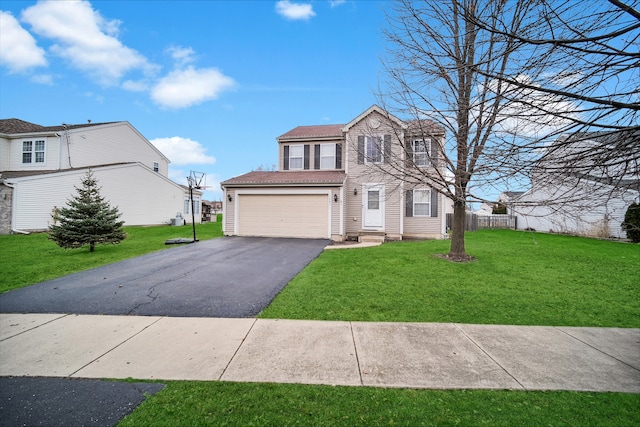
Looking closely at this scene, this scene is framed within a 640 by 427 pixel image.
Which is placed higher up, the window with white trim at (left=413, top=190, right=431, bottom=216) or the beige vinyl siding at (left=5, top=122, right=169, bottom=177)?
the beige vinyl siding at (left=5, top=122, right=169, bottom=177)

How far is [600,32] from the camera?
288cm

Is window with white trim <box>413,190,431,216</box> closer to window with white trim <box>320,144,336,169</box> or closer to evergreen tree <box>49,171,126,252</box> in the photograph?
window with white trim <box>320,144,336,169</box>

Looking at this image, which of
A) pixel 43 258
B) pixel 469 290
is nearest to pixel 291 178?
pixel 43 258

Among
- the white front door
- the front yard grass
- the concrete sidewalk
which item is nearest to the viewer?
the concrete sidewalk

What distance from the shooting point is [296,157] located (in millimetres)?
16797

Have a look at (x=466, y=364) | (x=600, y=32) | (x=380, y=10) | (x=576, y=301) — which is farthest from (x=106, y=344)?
(x=380, y=10)

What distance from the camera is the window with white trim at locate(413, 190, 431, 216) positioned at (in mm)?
14547

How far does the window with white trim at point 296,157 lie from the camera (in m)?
16.7

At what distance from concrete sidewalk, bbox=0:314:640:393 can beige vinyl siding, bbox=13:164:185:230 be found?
1413 cm

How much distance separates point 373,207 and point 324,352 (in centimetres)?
1168

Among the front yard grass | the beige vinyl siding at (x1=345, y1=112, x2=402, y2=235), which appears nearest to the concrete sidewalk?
the front yard grass

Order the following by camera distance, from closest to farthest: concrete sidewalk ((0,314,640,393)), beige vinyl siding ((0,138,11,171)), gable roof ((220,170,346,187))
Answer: concrete sidewalk ((0,314,640,393)), gable roof ((220,170,346,187)), beige vinyl siding ((0,138,11,171))

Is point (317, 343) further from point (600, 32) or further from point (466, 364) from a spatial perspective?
point (600, 32)

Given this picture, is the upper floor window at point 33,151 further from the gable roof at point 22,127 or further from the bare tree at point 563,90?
the bare tree at point 563,90
